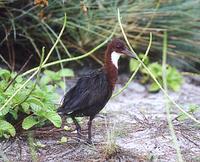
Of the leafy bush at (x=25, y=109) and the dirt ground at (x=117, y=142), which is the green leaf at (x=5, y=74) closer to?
the leafy bush at (x=25, y=109)

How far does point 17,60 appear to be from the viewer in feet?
16.9

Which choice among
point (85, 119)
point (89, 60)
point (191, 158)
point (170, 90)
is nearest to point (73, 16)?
point (89, 60)

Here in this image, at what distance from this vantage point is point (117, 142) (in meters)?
3.32

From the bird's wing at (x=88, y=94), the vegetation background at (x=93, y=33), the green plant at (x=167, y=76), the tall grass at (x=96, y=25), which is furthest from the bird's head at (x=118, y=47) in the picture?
the green plant at (x=167, y=76)

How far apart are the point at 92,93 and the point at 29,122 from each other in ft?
1.28

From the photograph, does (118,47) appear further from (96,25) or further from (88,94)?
(96,25)

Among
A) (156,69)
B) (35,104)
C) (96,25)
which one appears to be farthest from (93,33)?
(35,104)

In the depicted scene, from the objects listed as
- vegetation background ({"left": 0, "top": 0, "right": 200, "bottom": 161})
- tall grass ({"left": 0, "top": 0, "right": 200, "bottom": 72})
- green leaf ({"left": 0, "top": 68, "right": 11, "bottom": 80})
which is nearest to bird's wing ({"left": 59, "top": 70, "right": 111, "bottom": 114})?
green leaf ({"left": 0, "top": 68, "right": 11, "bottom": 80})

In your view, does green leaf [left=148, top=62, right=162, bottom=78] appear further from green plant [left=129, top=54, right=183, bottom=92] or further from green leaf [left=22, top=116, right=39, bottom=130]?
green leaf [left=22, top=116, right=39, bottom=130]

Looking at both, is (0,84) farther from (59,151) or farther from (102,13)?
(102,13)

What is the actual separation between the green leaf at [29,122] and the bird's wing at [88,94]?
167mm

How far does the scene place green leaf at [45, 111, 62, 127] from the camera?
123 inches

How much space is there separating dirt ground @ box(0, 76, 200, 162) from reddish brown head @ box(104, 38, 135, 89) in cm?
31

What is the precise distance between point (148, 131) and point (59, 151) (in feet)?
2.10
